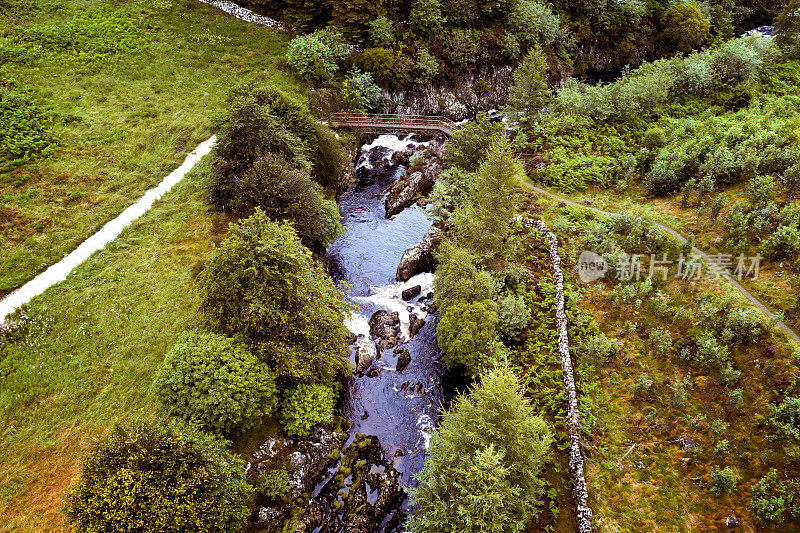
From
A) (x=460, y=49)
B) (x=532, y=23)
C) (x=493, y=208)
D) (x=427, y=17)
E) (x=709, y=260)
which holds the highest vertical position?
(x=427, y=17)

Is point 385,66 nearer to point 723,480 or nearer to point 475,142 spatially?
point 475,142

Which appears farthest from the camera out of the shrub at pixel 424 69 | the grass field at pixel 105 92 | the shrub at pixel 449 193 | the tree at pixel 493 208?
the shrub at pixel 424 69

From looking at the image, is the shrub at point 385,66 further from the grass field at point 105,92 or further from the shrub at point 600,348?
the shrub at point 600,348

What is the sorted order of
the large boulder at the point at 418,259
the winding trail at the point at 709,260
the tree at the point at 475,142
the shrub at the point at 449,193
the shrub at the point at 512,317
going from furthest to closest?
the tree at the point at 475,142 < the shrub at the point at 449,193 < the large boulder at the point at 418,259 < the shrub at the point at 512,317 < the winding trail at the point at 709,260

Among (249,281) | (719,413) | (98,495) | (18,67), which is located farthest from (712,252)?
(18,67)

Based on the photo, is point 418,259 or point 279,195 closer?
point 279,195

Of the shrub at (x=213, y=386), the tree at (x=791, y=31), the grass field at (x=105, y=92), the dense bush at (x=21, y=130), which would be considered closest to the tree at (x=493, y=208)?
the shrub at (x=213, y=386)

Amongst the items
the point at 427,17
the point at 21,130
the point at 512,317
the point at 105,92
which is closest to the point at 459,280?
the point at 512,317
